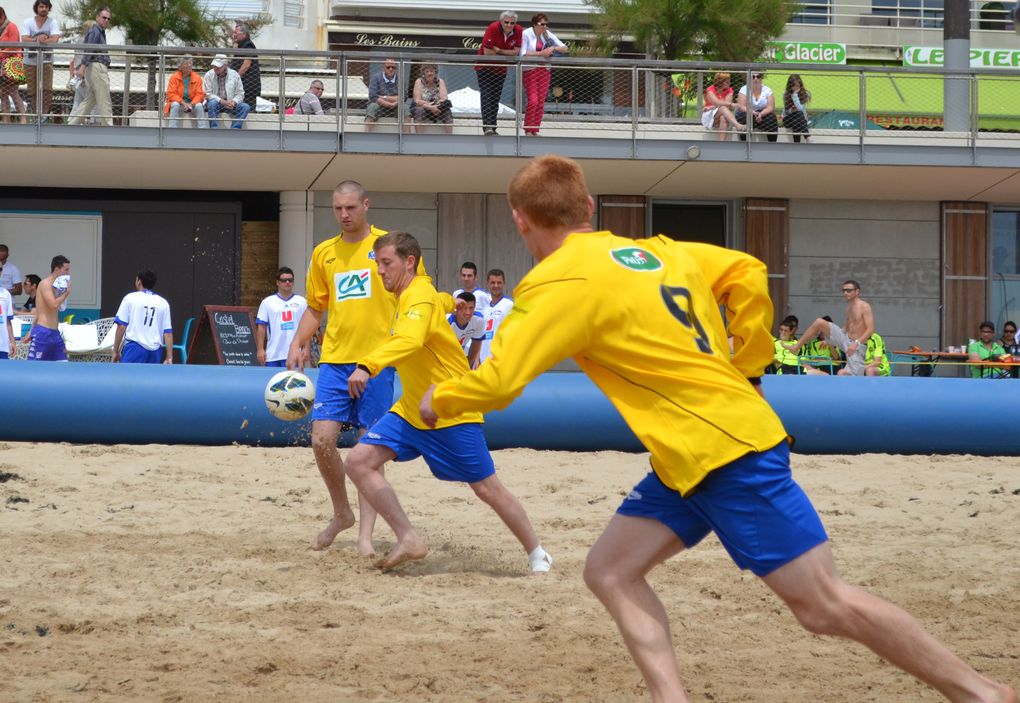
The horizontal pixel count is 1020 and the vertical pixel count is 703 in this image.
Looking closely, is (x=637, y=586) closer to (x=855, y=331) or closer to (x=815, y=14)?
A: (x=855, y=331)

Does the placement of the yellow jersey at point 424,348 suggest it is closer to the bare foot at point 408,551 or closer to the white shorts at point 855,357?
the bare foot at point 408,551

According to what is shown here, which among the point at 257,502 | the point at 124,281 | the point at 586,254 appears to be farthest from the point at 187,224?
the point at 586,254

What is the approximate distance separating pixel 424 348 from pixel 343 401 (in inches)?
25.7

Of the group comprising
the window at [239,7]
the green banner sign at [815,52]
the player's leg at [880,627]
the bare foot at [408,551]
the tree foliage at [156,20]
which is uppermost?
the window at [239,7]

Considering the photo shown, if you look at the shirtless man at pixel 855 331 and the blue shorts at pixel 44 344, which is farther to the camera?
the shirtless man at pixel 855 331

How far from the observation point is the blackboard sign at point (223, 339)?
16.5 meters

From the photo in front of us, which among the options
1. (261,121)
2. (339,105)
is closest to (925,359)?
(339,105)

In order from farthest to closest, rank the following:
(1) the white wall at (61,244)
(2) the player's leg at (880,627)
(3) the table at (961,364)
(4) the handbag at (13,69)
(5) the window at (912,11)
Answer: (5) the window at (912,11)
(1) the white wall at (61,244)
(3) the table at (961,364)
(4) the handbag at (13,69)
(2) the player's leg at (880,627)

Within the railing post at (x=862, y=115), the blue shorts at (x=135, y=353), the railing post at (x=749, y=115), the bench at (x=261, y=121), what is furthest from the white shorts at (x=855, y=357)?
the blue shorts at (x=135, y=353)

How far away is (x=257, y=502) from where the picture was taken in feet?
26.0

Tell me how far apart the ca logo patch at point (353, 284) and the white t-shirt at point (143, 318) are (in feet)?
22.9

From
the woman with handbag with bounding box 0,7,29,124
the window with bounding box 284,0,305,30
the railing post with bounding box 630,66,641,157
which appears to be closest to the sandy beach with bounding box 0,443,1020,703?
the woman with handbag with bounding box 0,7,29,124

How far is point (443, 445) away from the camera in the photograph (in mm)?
6035

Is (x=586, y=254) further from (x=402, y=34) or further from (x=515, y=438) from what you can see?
(x=402, y=34)
